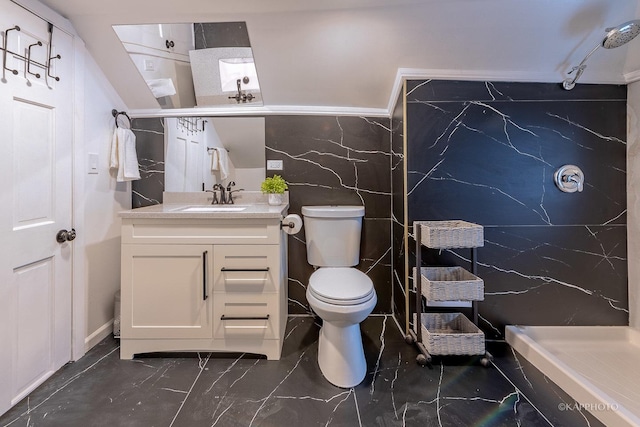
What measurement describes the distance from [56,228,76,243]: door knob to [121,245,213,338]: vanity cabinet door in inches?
10.4

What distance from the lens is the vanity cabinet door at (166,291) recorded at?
1505mm

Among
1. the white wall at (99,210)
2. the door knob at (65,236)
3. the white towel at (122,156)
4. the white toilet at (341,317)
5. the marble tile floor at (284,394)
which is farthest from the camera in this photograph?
the white towel at (122,156)

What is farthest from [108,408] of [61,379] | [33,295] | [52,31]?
[52,31]

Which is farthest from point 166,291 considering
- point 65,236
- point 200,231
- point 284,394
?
point 284,394

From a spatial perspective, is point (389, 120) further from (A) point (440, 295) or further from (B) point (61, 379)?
(B) point (61, 379)

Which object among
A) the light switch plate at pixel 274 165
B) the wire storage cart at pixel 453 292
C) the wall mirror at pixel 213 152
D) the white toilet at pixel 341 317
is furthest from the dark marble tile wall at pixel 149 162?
the wire storage cart at pixel 453 292

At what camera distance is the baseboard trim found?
63.3 inches

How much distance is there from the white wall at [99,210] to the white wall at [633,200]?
10.9 feet

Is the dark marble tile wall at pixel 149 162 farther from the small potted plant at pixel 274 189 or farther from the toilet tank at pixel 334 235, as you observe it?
the toilet tank at pixel 334 235

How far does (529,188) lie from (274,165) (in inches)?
69.1

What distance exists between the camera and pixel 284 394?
50.8 inches

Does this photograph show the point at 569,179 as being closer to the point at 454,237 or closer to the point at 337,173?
the point at 454,237

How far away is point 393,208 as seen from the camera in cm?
207

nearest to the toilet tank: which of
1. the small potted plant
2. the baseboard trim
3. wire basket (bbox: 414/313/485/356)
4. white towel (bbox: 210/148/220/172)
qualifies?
the small potted plant
